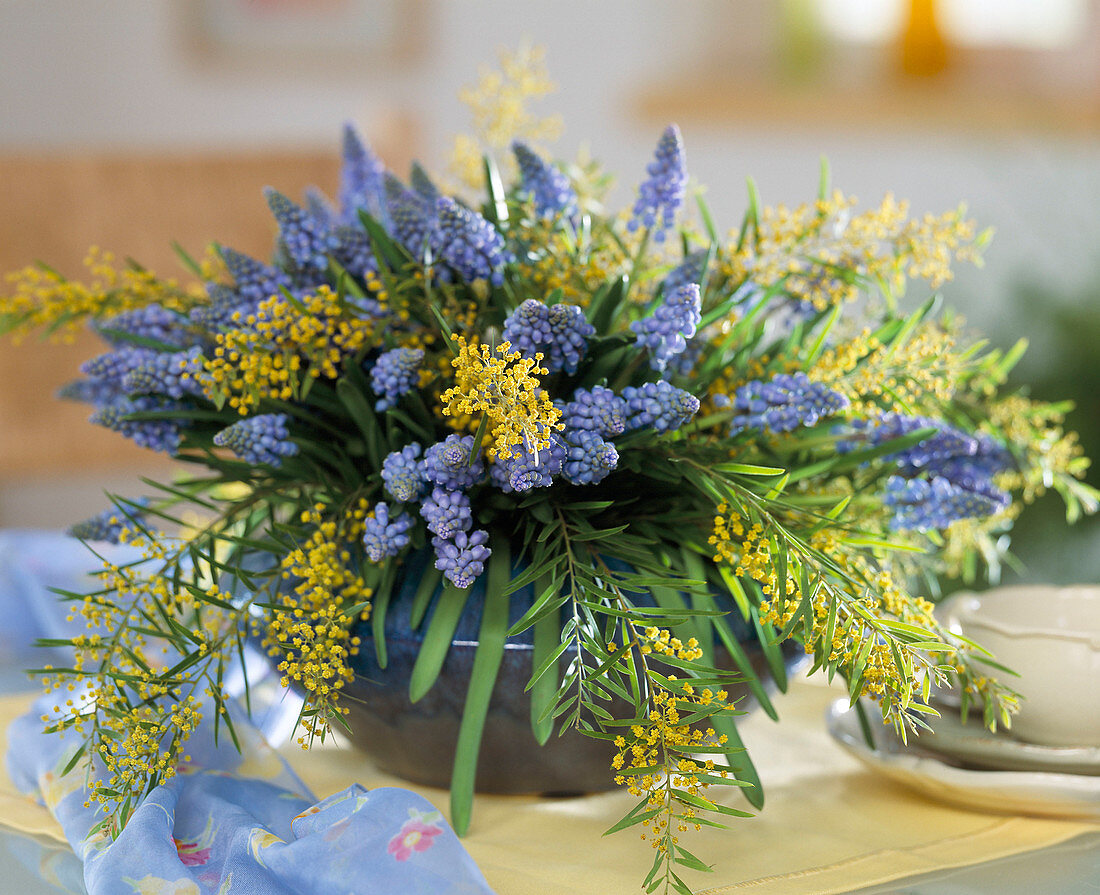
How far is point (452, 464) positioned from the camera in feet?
1.48

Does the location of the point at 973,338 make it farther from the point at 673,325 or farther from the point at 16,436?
the point at 16,436

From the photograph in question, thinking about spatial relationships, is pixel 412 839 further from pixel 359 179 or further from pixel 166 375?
pixel 359 179

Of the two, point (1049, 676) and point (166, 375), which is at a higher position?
point (166, 375)

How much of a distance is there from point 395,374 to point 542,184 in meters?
0.14

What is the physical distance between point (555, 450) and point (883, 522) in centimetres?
23

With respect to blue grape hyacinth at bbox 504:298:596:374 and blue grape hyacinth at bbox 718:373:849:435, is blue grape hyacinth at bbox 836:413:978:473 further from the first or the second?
blue grape hyacinth at bbox 504:298:596:374

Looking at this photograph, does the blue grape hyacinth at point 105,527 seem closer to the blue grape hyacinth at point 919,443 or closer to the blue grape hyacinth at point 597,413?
the blue grape hyacinth at point 597,413

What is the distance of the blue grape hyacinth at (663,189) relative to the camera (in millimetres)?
542

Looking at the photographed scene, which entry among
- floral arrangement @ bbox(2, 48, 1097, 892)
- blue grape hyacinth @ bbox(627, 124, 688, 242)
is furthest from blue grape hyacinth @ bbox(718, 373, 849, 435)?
blue grape hyacinth @ bbox(627, 124, 688, 242)

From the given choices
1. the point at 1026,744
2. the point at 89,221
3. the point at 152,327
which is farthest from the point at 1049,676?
the point at 89,221

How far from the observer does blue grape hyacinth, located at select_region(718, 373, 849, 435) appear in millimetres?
491

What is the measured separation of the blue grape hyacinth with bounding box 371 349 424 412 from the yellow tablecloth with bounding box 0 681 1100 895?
202 mm

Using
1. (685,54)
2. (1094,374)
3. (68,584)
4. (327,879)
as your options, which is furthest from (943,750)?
(685,54)

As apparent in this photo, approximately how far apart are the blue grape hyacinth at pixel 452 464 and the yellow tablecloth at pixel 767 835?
0.17m
